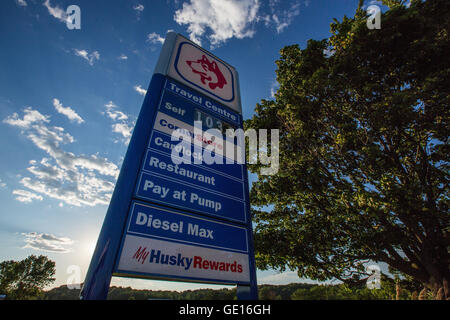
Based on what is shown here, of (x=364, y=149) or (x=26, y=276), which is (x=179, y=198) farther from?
(x=26, y=276)

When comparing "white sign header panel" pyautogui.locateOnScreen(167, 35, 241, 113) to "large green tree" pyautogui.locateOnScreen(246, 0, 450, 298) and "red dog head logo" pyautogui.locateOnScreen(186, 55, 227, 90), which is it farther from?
"large green tree" pyautogui.locateOnScreen(246, 0, 450, 298)

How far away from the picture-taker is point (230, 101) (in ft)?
17.0

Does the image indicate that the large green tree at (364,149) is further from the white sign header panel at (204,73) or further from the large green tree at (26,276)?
the large green tree at (26,276)

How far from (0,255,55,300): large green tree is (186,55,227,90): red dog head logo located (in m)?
91.1

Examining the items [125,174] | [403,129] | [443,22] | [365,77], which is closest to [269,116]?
[365,77]

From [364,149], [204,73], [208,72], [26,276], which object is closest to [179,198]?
[204,73]

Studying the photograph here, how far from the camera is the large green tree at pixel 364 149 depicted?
748 centimetres

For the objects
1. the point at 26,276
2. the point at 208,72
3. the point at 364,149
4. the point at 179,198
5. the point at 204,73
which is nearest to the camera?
the point at 179,198

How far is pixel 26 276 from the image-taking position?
225 ft

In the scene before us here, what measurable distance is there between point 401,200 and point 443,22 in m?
7.06

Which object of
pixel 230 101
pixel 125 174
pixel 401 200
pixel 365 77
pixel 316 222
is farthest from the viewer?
pixel 316 222

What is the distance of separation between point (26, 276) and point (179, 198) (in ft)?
324
